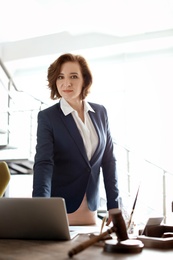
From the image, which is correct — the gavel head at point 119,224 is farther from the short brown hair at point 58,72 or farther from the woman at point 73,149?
the short brown hair at point 58,72

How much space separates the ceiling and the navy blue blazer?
9.77ft

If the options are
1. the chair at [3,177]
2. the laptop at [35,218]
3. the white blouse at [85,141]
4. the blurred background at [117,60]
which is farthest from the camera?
the blurred background at [117,60]

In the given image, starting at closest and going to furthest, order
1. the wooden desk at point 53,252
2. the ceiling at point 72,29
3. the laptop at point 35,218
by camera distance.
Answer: the wooden desk at point 53,252, the laptop at point 35,218, the ceiling at point 72,29

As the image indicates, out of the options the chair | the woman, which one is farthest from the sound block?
the woman

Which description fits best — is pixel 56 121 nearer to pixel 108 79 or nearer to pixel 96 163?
pixel 96 163

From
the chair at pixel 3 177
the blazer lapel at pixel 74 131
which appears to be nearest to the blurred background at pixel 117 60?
the blazer lapel at pixel 74 131

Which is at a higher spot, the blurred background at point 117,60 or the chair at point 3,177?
the blurred background at point 117,60

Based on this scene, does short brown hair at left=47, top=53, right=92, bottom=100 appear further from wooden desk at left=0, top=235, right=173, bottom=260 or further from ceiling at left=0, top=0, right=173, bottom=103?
ceiling at left=0, top=0, right=173, bottom=103

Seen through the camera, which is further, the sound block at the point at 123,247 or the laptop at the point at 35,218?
the laptop at the point at 35,218

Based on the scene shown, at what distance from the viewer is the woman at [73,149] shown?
1.51m

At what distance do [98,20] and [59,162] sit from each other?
4.04 meters

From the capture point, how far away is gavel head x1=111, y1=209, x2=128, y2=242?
32.9 inches

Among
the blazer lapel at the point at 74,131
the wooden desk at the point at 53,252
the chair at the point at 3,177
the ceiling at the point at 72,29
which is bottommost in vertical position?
the wooden desk at the point at 53,252

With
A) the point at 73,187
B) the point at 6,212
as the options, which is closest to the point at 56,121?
the point at 73,187
